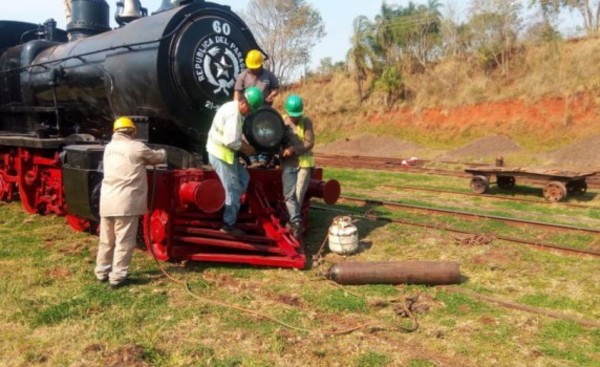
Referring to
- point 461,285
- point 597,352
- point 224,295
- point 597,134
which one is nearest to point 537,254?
point 461,285

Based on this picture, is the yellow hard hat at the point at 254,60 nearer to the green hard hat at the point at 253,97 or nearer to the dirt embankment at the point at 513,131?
the green hard hat at the point at 253,97

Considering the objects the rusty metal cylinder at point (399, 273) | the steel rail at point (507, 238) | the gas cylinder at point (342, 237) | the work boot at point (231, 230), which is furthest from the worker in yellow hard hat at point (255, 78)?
the steel rail at point (507, 238)

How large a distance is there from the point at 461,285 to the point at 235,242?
234 centimetres

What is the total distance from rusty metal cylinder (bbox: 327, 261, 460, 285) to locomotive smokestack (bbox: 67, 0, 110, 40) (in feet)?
18.9

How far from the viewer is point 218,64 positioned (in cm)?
606

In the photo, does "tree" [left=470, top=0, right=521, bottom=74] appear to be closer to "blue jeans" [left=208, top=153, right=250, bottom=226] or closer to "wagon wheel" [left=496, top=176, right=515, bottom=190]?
"wagon wheel" [left=496, top=176, right=515, bottom=190]

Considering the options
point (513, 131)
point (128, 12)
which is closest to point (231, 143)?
point (128, 12)

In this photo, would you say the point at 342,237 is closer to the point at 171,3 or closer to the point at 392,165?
the point at 171,3

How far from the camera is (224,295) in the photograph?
16.3ft

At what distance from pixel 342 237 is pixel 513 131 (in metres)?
18.3

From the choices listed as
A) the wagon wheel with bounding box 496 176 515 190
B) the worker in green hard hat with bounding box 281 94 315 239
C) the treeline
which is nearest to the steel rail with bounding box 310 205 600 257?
the worker in green hard hat with bounding box 281 94 315 239

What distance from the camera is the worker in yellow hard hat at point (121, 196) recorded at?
198 inches

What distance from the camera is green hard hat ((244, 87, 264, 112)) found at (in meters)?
5.50

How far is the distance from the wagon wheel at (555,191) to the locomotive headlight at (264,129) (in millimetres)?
7241
